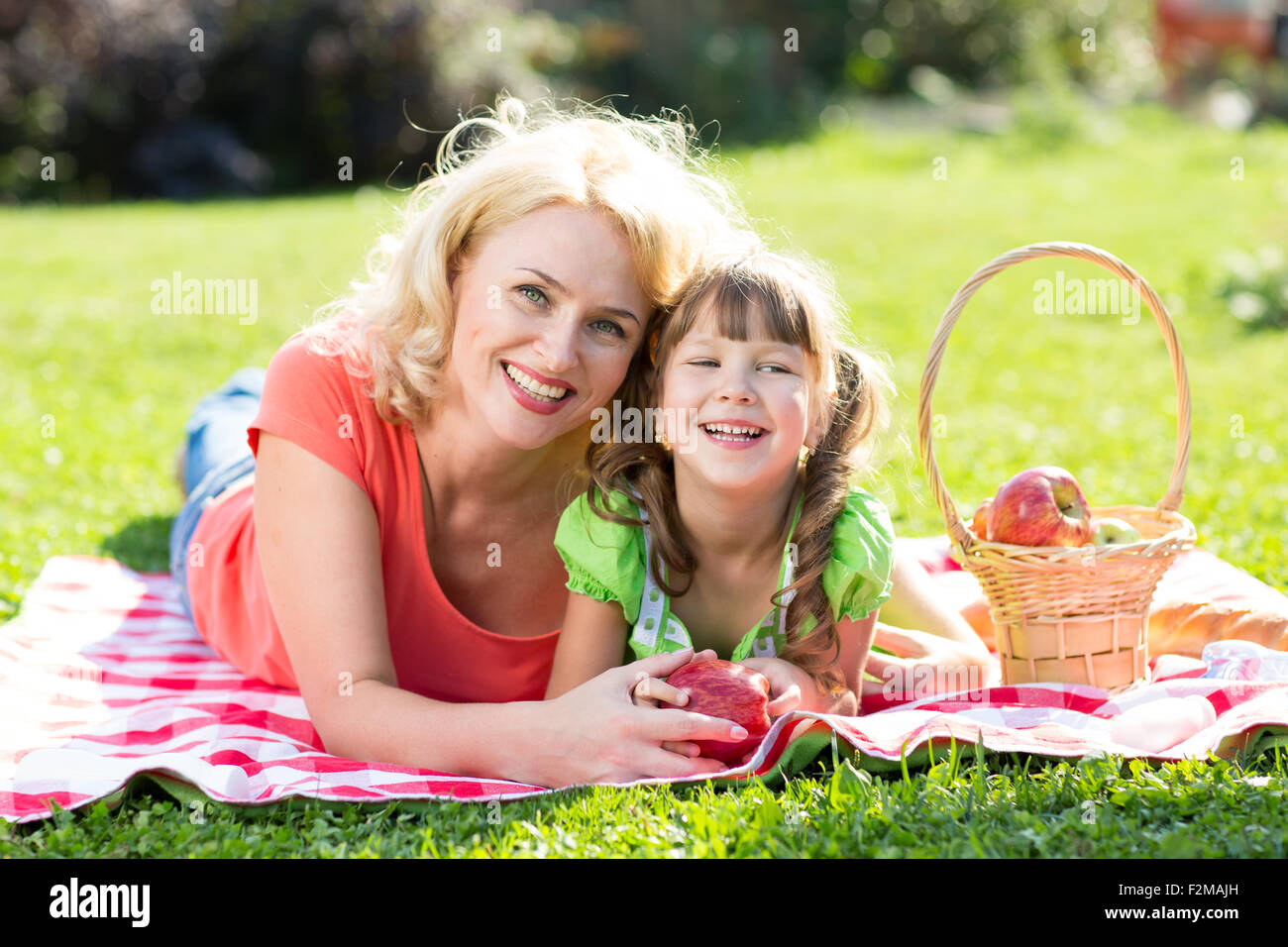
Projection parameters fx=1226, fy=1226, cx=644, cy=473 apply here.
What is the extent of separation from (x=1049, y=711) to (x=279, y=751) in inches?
79.6

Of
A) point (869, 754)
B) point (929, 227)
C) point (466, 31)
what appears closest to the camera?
point (869, 754)

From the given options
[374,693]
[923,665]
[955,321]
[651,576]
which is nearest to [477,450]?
[651,576]

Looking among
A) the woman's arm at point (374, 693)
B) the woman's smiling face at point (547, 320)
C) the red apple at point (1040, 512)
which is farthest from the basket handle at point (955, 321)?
the woman's arm at point (374, 693)

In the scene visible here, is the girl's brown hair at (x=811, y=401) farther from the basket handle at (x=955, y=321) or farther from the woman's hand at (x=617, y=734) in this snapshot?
the woman's hand at (x=617, y=734)

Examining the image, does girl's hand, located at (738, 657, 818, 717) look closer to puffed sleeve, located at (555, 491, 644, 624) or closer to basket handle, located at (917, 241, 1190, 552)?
puffed sleeve, located at (555, 491, 644, 624)

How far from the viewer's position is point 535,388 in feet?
10.3

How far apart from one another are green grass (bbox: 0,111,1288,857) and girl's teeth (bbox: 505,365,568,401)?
2.86 ft

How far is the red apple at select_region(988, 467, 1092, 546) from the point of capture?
135 inches

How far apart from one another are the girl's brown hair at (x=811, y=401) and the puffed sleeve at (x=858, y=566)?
3 cm

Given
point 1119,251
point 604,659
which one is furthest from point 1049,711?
point 1119,251

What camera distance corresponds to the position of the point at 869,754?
9.46 ft

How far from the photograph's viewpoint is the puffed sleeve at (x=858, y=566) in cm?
315

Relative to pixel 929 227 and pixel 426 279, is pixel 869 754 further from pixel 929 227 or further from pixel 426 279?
pixel 929 227
